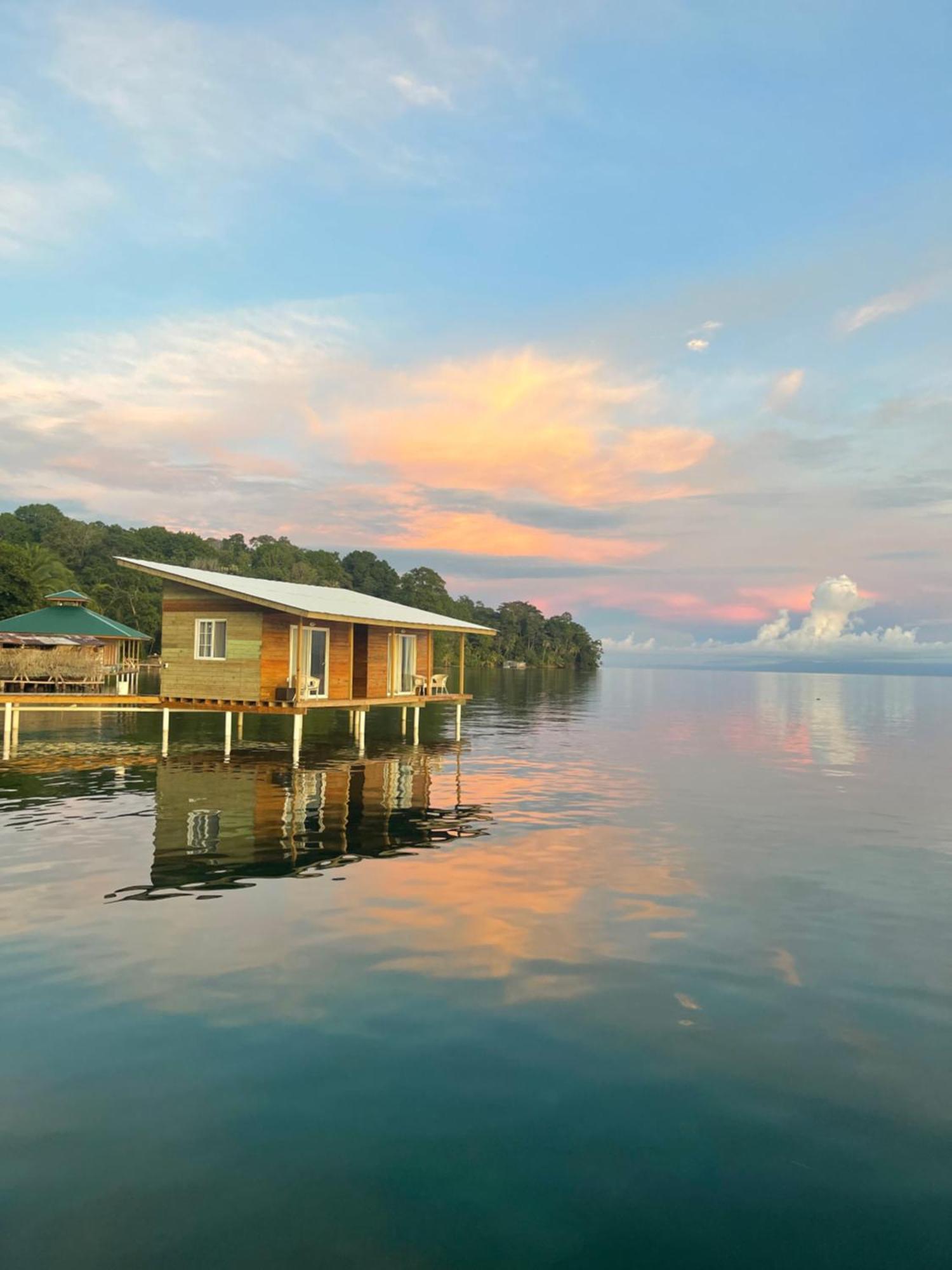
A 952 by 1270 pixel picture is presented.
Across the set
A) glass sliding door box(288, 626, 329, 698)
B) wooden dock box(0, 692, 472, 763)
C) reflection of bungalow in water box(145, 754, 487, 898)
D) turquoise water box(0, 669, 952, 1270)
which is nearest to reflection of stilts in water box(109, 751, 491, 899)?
reflection of bungalow in water box(145, 754, 487, 898)

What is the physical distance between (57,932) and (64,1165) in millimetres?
5662

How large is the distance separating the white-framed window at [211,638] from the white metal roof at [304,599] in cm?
146

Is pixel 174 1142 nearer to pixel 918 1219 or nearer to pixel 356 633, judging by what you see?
pixel 918 1219

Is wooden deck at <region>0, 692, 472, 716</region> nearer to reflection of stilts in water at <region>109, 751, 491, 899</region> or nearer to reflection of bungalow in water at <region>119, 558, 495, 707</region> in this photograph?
reflection of bungalow in water at <region>119, 558, 495, 707</region>

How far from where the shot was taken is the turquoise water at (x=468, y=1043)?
5715 mm

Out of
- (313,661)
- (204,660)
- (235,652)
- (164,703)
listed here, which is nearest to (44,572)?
(164,703)

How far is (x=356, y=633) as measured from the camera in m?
34.5

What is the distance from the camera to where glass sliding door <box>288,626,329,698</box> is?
3019cm

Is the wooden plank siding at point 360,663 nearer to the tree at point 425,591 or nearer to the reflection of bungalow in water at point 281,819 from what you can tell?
the reflection of bungalow in water at point 281,819

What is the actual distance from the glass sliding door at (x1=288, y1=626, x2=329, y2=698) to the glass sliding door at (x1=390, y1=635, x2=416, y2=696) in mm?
4268

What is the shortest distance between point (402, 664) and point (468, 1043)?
29.2 m

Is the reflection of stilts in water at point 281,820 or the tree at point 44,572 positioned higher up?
the tree at point 44,572

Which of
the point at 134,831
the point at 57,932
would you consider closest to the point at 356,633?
the point at 134,831

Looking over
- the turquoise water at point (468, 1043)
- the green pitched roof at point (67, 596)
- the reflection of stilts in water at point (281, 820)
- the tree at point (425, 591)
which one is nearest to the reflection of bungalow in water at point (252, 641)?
the reflection of stilts in water at point (281, 820)
